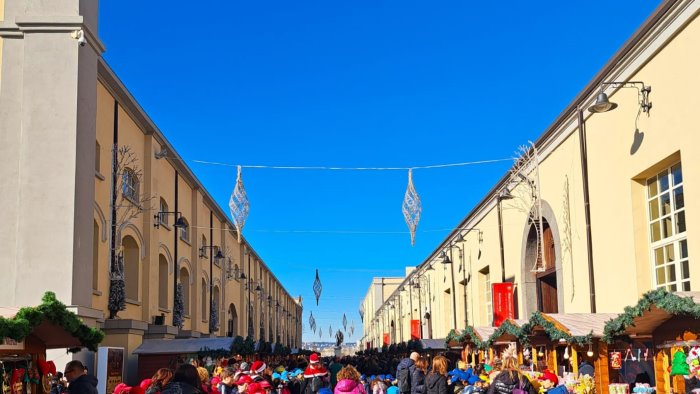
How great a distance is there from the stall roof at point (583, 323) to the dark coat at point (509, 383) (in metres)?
4.60

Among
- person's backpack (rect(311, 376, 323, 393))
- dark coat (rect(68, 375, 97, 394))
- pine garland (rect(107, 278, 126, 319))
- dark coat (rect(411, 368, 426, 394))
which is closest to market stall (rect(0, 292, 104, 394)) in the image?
dark coat (rect(68, 375, 97, 394))

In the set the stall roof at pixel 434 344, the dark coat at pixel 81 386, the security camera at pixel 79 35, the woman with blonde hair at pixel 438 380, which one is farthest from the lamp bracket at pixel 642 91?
the stall roof at pixel 434 344

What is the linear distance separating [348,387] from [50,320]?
13.8ft

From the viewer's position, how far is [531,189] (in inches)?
953

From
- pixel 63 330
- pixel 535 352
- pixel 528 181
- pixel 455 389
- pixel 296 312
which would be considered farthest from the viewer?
pixel 296 312

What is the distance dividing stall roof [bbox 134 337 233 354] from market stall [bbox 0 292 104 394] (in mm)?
10276

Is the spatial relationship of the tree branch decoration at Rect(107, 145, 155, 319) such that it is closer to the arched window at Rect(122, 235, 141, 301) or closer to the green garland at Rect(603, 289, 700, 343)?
the arched window at Rect(122, 235, 141, 301)

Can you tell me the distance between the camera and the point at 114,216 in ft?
71.0

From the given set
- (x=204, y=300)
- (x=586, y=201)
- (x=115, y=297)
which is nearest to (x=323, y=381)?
(x=586, y=201)

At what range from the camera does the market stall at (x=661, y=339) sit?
1144 centimetres

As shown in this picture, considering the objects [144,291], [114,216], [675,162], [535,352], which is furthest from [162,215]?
[675,162]

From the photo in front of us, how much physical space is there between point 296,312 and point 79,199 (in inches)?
3790

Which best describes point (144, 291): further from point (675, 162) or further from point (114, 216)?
point (675, 162)

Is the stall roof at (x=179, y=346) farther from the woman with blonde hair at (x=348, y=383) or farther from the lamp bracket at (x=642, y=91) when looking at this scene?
the lamp bracket at (x=642, y=91)
